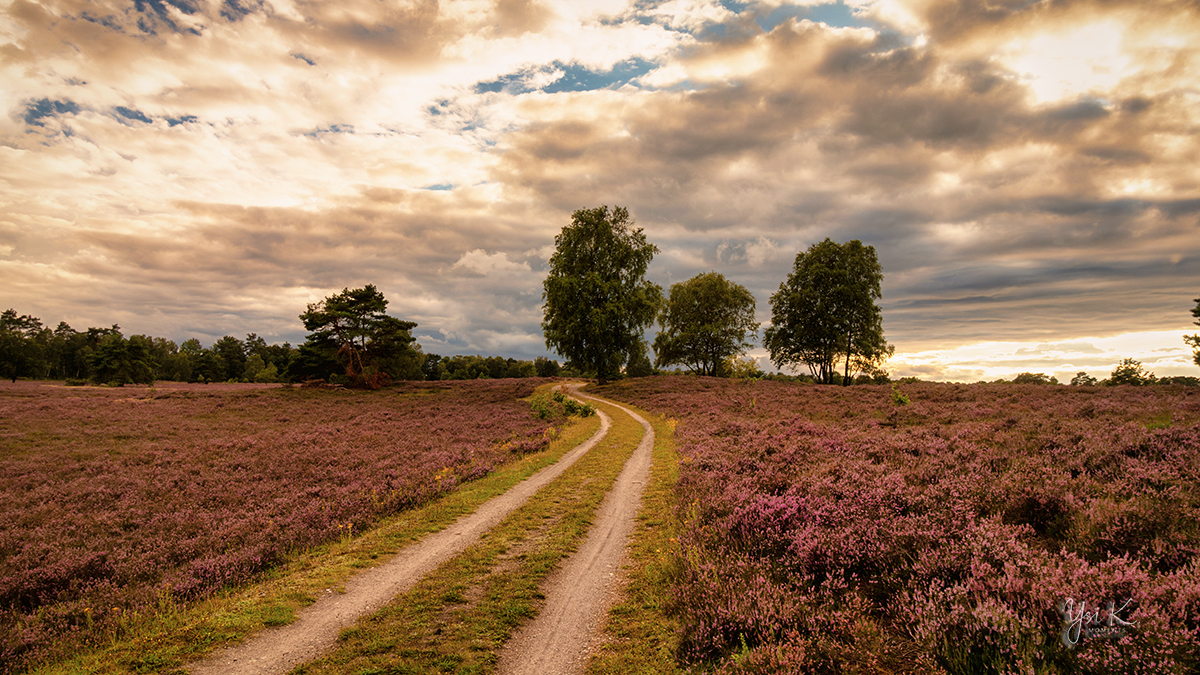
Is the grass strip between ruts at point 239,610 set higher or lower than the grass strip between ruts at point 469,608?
lower

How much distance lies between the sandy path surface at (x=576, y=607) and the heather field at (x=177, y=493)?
19.8 feet

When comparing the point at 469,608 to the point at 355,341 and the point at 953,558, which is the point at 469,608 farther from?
the point at 355,341

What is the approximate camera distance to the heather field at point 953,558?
4152 millimetres

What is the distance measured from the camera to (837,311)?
5056 cm

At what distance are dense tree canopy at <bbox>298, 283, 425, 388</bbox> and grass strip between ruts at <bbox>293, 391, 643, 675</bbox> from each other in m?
54.3

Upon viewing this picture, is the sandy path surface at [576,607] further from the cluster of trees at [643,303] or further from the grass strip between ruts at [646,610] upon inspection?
the cluster of trees at [643,303]

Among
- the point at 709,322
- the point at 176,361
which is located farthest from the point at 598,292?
the point at 176,361

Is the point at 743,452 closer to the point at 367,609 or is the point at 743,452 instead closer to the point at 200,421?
the point at 367,609

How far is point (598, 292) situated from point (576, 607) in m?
42.4

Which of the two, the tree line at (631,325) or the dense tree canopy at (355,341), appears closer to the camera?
the tree line at (631,325)

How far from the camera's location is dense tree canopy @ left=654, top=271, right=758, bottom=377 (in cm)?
6769

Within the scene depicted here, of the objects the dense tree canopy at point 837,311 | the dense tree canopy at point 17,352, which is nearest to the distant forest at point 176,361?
the dense tree canopy at point 17,352

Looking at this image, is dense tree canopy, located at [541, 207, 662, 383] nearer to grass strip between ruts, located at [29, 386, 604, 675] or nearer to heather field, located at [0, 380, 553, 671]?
heather field, located at [0, 380, 553, 671]

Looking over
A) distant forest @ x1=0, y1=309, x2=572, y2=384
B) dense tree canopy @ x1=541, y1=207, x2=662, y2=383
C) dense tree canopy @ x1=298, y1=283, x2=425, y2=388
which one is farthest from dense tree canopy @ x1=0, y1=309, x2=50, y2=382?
dense tree canopy @ x1=541, y1=207, x2=662, y2=383
